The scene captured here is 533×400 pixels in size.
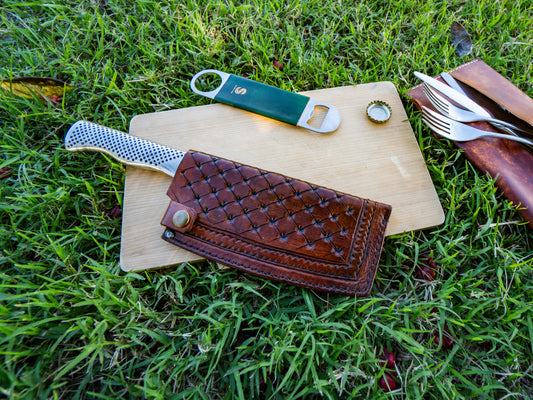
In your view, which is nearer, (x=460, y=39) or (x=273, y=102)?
(x=273, y=102)

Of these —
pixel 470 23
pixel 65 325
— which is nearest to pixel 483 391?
pixel 65 325

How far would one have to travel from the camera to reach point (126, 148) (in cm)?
160

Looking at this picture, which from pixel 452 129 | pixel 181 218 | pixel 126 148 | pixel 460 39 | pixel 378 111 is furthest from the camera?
pixel 460 39

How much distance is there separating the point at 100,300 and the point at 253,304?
67 centimetres

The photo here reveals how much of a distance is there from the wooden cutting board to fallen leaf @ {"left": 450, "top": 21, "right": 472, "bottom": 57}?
2.10ft

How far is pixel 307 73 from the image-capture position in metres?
2.04

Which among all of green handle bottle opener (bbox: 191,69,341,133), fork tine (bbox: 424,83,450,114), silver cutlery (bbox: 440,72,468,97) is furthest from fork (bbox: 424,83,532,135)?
green handle bottle opener (bbox: 191,69,341,133)

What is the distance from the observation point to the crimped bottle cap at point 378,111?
180 cm

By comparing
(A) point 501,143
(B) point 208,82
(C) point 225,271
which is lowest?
(C) point 225,271

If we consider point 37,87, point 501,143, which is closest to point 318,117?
point 501,143

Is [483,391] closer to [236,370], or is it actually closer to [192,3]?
[236,370]

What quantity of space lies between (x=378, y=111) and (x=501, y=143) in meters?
0.65

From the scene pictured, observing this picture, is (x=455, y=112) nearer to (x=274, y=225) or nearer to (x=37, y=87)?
(x=274, y=225)

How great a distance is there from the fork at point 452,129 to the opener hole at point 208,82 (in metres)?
1.24
